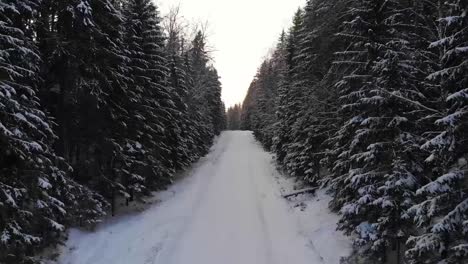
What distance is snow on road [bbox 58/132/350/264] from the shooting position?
14.0 metres

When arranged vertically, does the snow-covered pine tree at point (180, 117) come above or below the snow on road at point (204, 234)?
above

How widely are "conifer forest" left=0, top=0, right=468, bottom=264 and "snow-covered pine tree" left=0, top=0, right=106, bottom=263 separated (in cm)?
4

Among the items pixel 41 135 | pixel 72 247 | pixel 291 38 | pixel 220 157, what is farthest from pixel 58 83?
pixel 220 157

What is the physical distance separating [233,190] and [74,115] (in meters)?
12.4

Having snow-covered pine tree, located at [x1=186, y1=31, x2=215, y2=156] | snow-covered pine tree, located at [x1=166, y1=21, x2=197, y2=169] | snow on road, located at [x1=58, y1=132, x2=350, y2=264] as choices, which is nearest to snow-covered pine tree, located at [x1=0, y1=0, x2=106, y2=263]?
snow on road, located at [x1=58, y1=132, x2=350, y2=264]

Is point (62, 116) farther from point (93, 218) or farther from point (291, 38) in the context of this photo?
point (291, 38)

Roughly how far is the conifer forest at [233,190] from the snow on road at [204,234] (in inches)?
3.6

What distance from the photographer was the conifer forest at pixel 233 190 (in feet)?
30.7

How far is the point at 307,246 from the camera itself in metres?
15.4

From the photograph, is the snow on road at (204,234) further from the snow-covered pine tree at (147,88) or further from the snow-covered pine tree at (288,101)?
the snow-covered pine tree at (288,101)

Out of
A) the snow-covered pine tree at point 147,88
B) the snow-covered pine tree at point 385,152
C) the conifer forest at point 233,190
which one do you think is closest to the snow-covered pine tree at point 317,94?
the conifer forest at point 233,190

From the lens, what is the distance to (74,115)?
15773mm

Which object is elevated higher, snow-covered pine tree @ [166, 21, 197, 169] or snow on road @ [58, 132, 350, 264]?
snow-covered pine tree @ [166, 21, 197, 169]

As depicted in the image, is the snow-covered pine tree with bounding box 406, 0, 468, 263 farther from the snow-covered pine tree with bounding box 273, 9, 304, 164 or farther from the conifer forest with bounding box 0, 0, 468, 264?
the snow-covered pine tree with bounding box 273, 9, 304, 164
